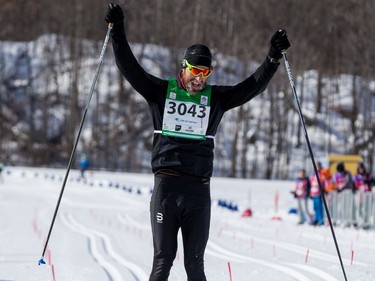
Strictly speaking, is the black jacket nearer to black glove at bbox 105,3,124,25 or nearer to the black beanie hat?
black glove at bbox 105,3,124,25

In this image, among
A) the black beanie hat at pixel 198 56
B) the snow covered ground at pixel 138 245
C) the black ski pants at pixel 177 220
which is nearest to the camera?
the black ski pants at pixel 177 220

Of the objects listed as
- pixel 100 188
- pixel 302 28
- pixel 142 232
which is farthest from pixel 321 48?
pixel 142 232

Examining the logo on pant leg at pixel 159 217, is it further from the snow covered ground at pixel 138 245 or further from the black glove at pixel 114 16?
the snow covered ground at pixel 138 245

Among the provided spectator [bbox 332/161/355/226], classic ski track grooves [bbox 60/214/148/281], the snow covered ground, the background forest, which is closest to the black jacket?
the snow covered ground

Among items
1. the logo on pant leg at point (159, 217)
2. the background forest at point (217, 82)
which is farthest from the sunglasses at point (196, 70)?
the background forest at point (217, 82)

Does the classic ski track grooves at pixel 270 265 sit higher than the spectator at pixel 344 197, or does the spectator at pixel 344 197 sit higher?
the spectator at pixel 344 197

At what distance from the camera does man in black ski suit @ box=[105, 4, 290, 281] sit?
4523 mm

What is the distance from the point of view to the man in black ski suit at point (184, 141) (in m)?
4.52

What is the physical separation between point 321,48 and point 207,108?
44.2 m

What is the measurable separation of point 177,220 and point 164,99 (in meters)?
0.83

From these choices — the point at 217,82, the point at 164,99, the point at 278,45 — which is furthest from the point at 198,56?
the point at 217,82

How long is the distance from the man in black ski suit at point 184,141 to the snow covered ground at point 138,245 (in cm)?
234

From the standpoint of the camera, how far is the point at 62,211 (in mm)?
19031

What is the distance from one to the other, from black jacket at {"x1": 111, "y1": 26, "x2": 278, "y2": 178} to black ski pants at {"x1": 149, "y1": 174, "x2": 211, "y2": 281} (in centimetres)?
10
